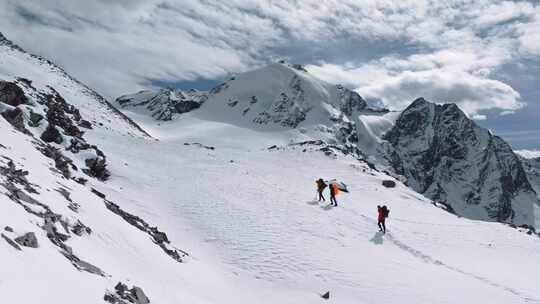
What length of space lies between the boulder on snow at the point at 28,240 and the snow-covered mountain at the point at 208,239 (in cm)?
3

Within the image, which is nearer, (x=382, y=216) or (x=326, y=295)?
(x=326, y=295)

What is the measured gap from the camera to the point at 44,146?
25.8 metres

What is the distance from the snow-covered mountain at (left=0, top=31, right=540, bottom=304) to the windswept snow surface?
10 cm

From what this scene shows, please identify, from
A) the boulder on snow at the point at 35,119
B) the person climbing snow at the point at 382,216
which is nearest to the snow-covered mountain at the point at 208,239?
the boulder on snow at the point at 35,119

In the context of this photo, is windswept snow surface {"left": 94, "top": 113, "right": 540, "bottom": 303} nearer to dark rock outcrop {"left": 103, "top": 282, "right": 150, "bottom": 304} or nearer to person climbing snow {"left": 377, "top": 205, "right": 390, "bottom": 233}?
person climbing snow {"left": 377, "top": 205, "right": 390, "bottom": 233}

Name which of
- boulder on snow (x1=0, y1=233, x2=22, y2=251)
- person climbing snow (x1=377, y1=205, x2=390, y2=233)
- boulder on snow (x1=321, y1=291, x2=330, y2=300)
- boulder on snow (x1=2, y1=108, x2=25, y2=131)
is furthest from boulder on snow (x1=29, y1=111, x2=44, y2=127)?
person climbing snow (x1=377, y1=205, x2=390, y2=233)

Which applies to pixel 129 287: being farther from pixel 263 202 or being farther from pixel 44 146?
pixel 263 202

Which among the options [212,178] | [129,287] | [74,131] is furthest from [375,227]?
[74,131]

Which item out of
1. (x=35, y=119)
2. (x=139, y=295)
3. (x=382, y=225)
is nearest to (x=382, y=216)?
(x=382, y=225)

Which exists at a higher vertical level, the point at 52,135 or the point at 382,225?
the point at 52,135

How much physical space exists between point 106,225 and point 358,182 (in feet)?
110

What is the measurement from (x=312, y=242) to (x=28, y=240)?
15454mm

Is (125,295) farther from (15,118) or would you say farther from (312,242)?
(15,118)

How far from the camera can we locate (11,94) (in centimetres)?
3300
